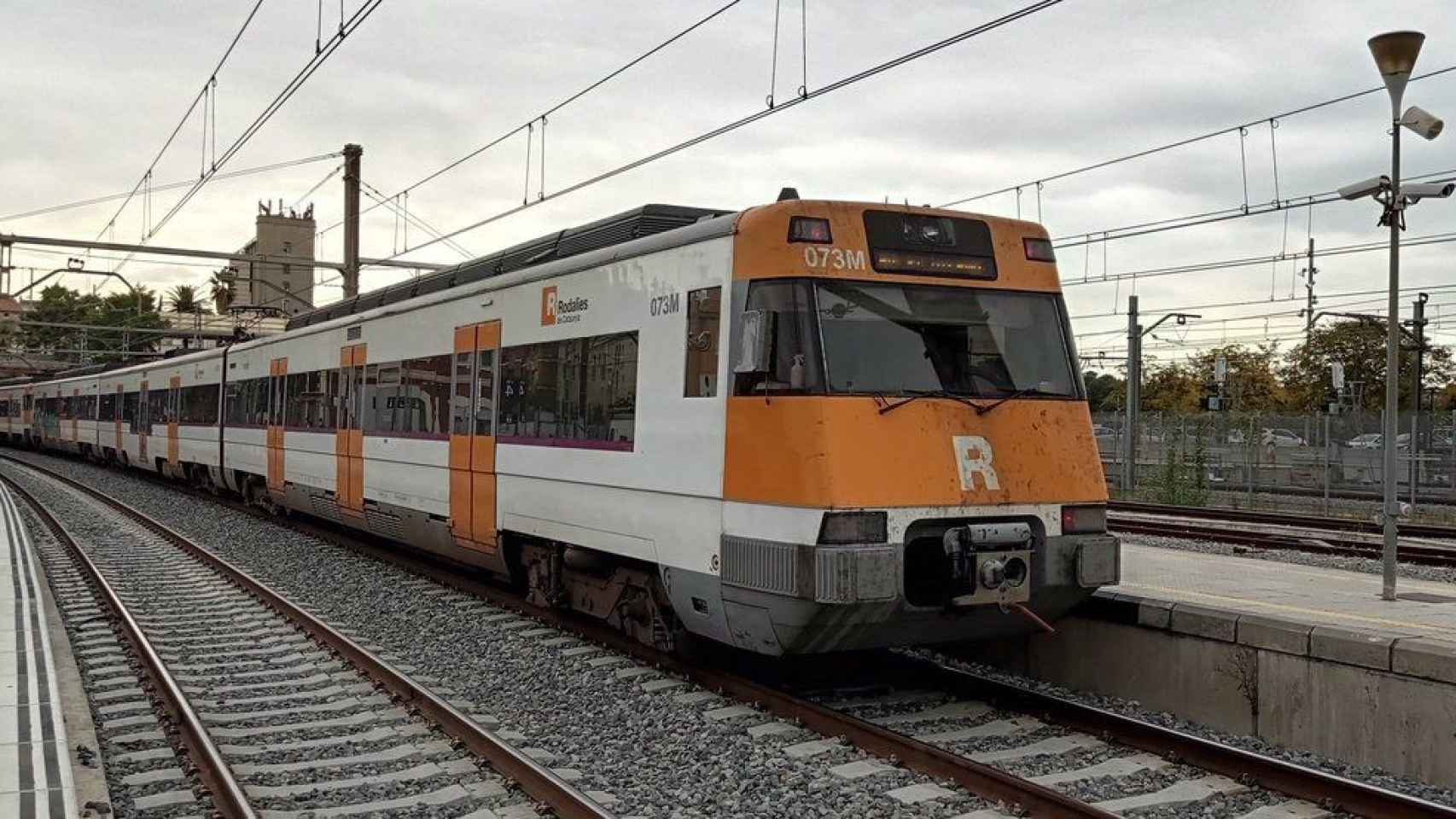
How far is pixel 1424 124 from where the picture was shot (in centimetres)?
1016

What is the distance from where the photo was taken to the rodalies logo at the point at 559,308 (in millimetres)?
9586

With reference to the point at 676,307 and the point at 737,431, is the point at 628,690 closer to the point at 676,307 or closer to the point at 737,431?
the point at 737,431

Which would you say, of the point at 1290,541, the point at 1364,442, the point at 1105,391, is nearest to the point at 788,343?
the point at 1290,541

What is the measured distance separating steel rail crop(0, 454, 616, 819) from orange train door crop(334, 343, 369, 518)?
1581mm

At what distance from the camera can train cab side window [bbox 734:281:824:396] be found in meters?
7.13

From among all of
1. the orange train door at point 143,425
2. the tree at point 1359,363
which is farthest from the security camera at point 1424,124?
the tree at point 1359,363

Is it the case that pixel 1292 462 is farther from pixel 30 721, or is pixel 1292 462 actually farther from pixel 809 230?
pixel 30 721

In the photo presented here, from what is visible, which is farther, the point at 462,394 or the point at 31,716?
the point at 462,394

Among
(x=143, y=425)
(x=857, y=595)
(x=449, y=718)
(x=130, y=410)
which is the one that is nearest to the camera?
(x=857, y=595)

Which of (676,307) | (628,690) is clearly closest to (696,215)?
(676,307)

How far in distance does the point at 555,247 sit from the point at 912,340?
4.25 meters

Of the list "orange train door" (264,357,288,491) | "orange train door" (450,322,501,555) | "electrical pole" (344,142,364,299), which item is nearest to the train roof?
"orange train door" (450,322,501,555)

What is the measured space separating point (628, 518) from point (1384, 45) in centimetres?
717

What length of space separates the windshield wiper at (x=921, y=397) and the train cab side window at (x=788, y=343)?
385 mm
